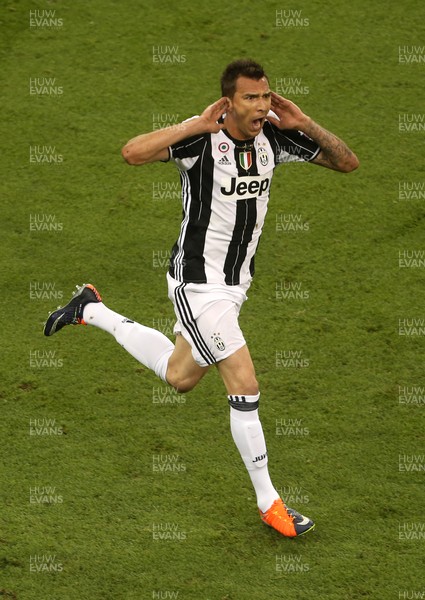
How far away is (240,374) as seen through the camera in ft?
21.4

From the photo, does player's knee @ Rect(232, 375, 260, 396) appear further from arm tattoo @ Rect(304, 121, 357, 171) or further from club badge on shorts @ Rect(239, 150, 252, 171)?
arm tattoo @ Rect(304, 121, 357, 171)

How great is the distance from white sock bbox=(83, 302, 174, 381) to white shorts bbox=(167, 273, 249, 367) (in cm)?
43

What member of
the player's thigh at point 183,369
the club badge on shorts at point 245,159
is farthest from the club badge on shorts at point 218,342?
the club badge on shorts at point 245,159

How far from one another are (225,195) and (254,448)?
139 centimetres

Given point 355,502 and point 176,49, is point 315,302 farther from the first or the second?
point 176,49

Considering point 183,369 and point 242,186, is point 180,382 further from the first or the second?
A: point 242,186

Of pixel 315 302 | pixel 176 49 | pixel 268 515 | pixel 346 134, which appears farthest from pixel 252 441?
pixel 176 49

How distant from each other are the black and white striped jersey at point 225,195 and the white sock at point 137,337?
604 mm

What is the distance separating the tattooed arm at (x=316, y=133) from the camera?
21.6 ft

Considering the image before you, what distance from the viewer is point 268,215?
374 inches

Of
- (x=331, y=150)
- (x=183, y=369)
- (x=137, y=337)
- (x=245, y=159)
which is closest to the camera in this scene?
(x=245, y=159)

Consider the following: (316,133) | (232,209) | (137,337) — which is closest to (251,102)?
(316,133)

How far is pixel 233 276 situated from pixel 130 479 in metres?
1.34

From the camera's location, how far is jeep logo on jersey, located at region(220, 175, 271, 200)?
6656 mm
